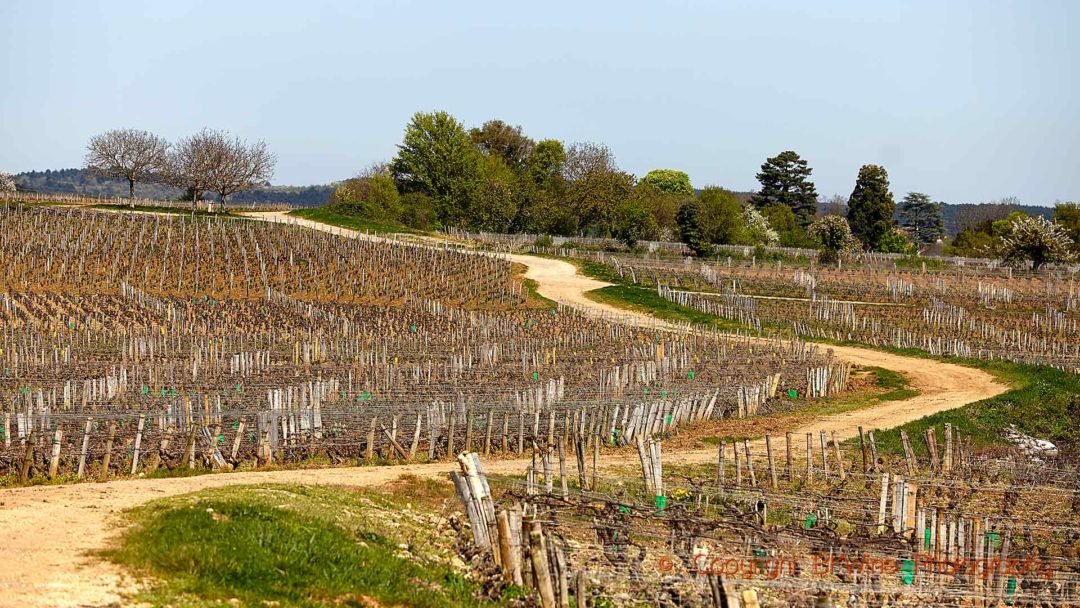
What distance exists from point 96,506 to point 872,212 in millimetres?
83276

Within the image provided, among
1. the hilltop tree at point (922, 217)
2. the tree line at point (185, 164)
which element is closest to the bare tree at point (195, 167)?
the tree line at point (185, 164)

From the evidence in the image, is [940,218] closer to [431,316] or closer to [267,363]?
[431,316]

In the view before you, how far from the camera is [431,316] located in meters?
44.5

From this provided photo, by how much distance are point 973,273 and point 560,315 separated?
32.3 metres

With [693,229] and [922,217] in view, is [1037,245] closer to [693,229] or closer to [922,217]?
[693,229]

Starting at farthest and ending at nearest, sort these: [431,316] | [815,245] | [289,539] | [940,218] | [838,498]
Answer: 1. [940,218]
2. [815,245]
3. [431,316]
4. [838,498]
5. [289,539]

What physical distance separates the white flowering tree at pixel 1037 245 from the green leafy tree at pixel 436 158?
44237 mm

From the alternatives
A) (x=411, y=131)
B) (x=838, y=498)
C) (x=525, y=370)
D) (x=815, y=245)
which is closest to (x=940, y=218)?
(x=815, y=245)

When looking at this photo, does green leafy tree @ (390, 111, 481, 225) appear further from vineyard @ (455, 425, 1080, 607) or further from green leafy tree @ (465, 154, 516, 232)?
vineyard @ (455, 425, 1080, 607)

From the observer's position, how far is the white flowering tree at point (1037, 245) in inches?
2554

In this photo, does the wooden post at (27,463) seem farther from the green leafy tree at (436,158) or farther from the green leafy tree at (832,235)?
the green leafy tree at (436,158)

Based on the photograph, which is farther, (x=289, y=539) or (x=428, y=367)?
(x=428, y=367)

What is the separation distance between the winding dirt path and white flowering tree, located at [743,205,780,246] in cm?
5346

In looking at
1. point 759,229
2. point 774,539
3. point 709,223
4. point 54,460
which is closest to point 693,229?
point 709,223
